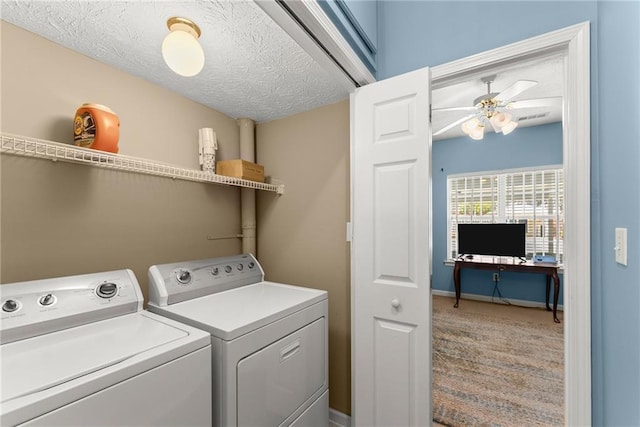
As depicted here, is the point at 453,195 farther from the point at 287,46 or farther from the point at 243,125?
the point at 287,46

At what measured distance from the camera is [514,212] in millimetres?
4551

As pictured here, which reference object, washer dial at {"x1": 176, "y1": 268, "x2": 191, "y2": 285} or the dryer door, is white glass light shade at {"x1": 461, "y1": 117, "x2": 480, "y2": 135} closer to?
the dryer door

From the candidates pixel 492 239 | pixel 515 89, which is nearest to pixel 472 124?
pixel 515 89

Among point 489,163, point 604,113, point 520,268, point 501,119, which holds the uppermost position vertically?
point 501,119

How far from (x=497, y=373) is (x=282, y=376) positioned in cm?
214

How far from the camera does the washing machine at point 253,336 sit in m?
1.11

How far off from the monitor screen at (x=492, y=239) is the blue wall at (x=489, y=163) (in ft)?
1.28

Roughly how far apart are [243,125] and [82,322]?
167 cm

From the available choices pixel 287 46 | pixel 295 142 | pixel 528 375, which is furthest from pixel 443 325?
A: pixel 287 46

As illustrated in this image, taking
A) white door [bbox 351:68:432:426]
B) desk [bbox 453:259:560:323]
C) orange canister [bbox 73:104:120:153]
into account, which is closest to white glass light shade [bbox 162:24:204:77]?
orange canister [bbox 73:104:120:153]

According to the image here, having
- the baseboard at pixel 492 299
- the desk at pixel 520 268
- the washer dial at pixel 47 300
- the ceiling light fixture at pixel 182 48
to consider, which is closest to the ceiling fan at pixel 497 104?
the desk at pixel 520 268

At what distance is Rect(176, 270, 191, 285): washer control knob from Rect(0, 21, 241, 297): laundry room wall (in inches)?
13.0

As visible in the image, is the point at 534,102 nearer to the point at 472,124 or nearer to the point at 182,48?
the point at 472,124

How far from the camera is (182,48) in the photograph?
117cm
